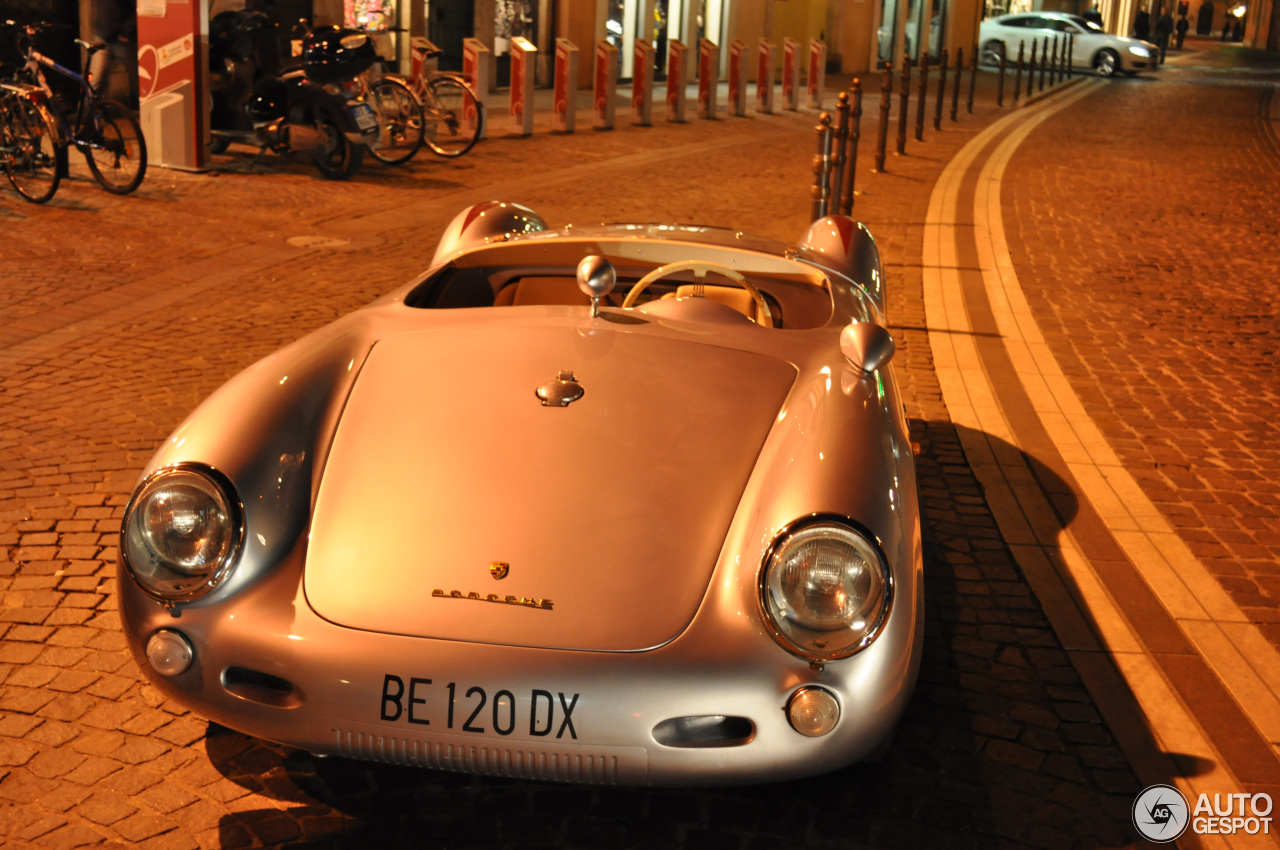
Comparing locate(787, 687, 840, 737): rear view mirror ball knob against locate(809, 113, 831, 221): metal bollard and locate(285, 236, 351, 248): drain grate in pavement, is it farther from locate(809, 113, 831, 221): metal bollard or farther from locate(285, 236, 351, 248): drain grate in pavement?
locate(285, 236, 351, 248): drain grate in pavement

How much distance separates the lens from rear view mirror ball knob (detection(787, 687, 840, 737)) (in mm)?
2385

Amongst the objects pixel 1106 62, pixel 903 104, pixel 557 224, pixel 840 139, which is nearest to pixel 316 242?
pixel 557 224

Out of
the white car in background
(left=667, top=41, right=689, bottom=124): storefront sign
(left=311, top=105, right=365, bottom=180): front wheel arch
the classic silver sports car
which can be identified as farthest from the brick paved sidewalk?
the white car in background

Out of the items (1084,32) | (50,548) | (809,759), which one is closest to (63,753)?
(50,548)

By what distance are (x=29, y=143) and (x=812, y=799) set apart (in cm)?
903

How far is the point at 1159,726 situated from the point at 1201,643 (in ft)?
1.94

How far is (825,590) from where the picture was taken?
97.0 inches

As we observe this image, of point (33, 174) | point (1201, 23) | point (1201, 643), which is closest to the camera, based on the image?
point (1201, 643)

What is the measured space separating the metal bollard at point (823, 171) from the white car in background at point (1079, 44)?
2967 cm

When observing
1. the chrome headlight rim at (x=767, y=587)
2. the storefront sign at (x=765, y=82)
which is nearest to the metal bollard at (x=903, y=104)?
the storefront sign at (x=765, y=82)

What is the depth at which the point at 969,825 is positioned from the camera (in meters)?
2.71

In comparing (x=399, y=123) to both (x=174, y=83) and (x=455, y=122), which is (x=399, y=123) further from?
(x=174, y=83)

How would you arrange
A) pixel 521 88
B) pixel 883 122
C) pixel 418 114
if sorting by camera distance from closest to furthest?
pixel 418 114, pixel 883 122, pixel 521 88

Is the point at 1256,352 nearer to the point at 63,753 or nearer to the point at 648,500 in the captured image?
the point at 648,500
